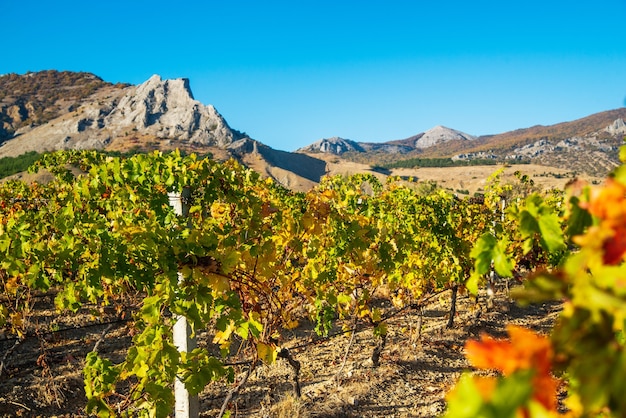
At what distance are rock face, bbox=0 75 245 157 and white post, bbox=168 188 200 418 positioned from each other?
70.6 metres

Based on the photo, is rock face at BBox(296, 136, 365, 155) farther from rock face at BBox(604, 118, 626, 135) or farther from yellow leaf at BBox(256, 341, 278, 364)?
yellow leaf at BBox(256, 341, 278, 364)

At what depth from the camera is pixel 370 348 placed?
7.59 meters

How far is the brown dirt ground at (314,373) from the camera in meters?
5.40

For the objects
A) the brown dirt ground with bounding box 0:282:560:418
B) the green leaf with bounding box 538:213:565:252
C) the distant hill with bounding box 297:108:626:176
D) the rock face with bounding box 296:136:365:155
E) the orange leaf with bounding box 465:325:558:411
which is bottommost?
the brown dirt ground with bounding box 0:282:560:418

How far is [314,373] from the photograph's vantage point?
6.59m

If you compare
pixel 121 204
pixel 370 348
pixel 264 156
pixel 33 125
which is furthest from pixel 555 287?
pixel 33 125

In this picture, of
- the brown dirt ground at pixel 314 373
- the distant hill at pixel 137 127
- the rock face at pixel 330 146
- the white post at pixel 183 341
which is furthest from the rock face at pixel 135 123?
the rock face at pixel 330 146

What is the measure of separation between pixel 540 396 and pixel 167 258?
2455 mm

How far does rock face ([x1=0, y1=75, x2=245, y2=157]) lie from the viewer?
68.9m

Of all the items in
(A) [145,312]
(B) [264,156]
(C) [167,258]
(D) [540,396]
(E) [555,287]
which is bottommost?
(A) [145,312]

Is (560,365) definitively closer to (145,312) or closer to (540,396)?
(540,396)

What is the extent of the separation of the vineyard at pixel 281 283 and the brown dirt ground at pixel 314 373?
0.05 meters

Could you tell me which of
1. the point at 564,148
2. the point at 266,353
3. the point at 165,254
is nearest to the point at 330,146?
the point at 564,148

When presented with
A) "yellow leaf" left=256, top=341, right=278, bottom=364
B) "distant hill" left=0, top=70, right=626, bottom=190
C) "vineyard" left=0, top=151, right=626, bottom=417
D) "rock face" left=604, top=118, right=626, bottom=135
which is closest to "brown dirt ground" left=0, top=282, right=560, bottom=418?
"vineyard" left=0, top=151, right=626, bottom=417
